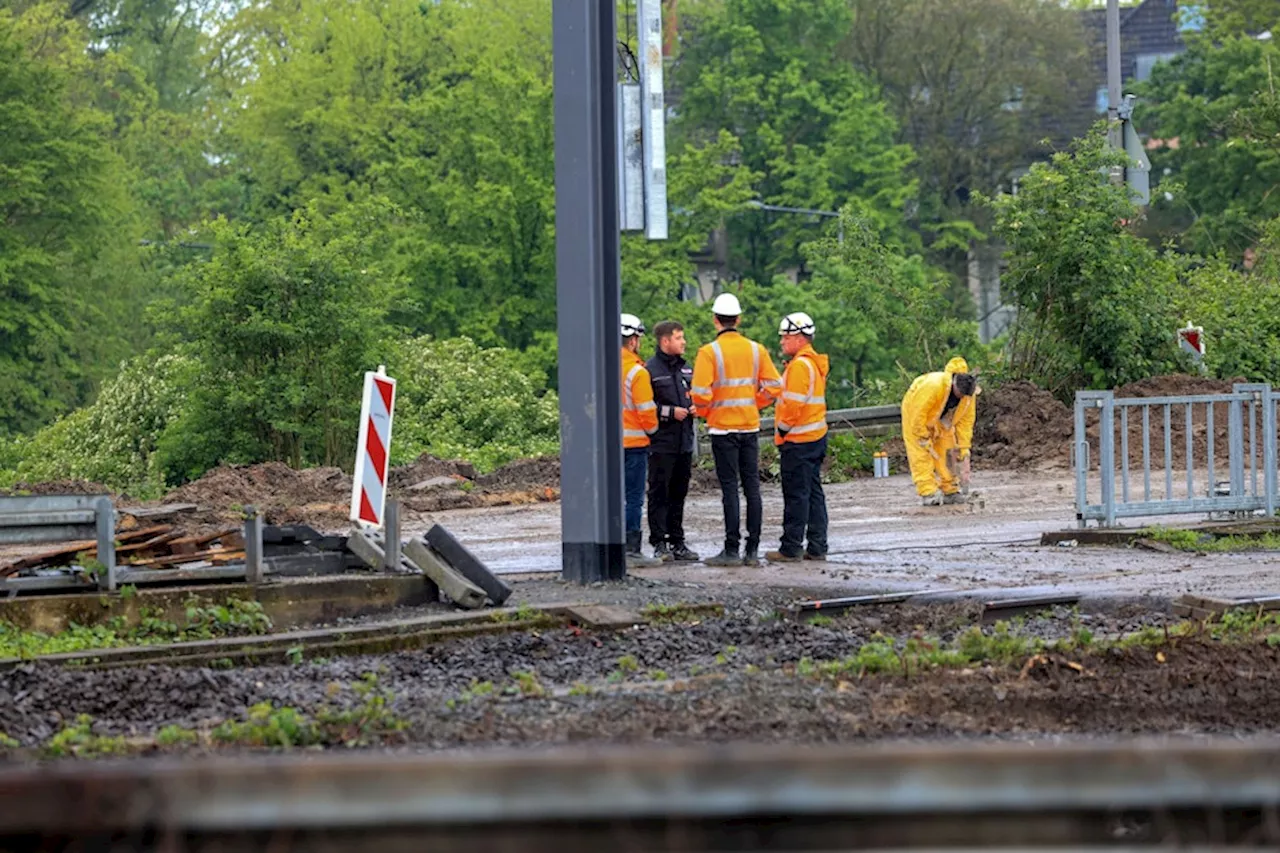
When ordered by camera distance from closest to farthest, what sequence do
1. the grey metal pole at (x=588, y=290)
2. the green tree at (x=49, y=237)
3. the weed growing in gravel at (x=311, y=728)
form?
1. the weed growing in gravel at (x=311, y=728)
2. the grey metal pole at (x=588, y=290)
3. the green tree at (x=49, y=237)

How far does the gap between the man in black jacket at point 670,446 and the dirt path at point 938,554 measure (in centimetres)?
64

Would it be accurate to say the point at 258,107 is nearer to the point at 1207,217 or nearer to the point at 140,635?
the point at 1207,217

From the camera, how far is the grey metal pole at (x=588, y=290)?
Answer: 42.3 ft

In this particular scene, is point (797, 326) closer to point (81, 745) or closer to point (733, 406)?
point (733, 406)

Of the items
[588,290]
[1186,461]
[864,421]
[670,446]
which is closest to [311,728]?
[588,290]

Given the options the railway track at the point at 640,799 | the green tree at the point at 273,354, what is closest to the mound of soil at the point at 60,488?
the green tree at the point at 273,354

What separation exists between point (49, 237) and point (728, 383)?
39.0m

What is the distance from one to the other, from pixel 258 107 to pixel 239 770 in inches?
2311

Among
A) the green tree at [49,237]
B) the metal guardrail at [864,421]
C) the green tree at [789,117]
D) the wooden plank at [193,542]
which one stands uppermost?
the green tree at [789,117]

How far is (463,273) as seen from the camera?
51.5 m

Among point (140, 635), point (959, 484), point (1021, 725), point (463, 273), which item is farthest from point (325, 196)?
point (1021, 725)

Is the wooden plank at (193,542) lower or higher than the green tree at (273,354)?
lower

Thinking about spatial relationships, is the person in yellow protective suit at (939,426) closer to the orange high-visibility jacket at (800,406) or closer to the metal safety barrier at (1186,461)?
the metal safety barrier at (1186,461)

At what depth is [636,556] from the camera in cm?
1531
